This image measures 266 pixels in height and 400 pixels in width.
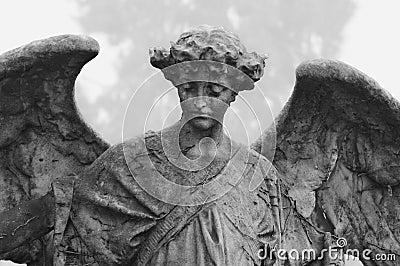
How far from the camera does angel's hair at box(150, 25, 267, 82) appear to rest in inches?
371

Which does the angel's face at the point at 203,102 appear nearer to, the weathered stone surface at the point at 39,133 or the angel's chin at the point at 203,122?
the angel's chin at the point at 203,122

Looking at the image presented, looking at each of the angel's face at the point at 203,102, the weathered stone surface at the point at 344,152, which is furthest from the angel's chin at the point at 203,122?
the weathered stone surface at the point at 344,152

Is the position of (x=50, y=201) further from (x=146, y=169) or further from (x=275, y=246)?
(x=275, y=246)

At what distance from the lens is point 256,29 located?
2889cm

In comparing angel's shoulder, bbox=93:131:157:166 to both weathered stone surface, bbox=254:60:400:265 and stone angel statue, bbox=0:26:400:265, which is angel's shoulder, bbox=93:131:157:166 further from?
weathered stone surface, bbox=254:60:400:265

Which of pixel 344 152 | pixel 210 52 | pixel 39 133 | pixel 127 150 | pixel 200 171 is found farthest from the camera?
pixel 344 152

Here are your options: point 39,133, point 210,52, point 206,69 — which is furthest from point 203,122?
point 39,133

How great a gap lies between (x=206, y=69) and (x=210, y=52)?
10cm

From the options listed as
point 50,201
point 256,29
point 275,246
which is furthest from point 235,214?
point 256,29

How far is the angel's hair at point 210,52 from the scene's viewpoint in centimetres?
941

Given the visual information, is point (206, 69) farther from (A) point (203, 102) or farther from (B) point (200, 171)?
(B) point (200, 171)

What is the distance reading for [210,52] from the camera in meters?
9.41

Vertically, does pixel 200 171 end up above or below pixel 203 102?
below

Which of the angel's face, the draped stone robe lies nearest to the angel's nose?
the angel's face
